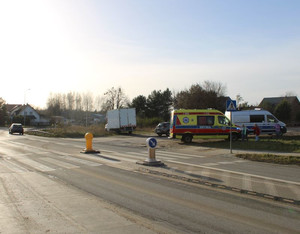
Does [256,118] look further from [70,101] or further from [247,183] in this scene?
[70,101]

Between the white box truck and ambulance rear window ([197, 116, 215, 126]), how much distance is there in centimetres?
2048

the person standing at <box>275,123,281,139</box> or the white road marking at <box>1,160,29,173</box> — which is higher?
the person standing at <box>275,123,281,139</box>

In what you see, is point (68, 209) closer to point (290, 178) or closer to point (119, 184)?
point (119, 184)

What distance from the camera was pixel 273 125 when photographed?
2767cm

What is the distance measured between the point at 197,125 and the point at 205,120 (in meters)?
0.73

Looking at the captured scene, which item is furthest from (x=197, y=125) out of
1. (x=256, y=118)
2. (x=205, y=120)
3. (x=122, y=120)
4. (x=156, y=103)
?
(x=156, y=103)

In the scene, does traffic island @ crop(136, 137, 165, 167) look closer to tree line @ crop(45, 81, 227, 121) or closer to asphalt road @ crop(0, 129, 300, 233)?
asphalt road @ crop(0, 129, 300, 233)

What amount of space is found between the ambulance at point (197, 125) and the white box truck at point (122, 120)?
19.9 meters

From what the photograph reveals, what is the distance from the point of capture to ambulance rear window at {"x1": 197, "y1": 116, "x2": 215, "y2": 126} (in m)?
24.2

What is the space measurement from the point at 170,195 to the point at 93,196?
71.3 inches

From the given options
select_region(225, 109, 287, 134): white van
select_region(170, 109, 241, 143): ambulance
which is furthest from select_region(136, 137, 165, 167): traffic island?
select_region(225, 109, 287, 134): white van

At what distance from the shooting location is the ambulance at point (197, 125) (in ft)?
78.8

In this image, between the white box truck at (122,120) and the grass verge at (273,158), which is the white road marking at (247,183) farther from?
the white box truck at (122,120)

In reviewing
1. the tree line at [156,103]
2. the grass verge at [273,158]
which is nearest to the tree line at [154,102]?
the tree line at [156,103]
